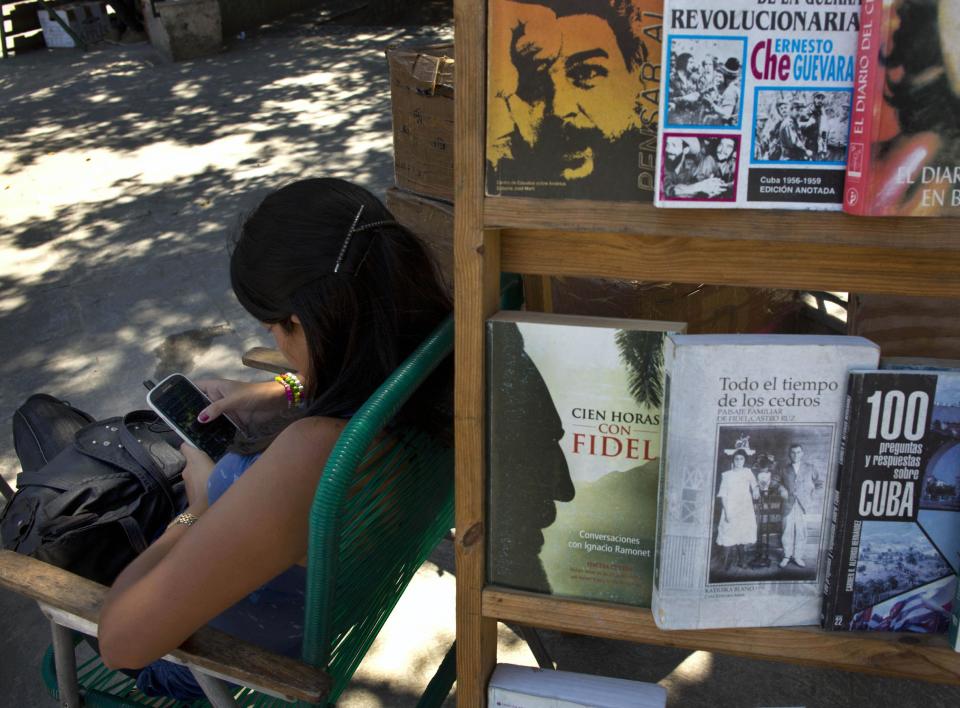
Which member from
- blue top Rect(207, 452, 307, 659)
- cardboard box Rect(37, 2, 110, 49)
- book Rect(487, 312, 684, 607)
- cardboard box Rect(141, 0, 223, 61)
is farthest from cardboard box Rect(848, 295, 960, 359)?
cardboard box Rect(37, 2, 110, 49)

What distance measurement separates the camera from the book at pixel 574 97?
0.92 meters

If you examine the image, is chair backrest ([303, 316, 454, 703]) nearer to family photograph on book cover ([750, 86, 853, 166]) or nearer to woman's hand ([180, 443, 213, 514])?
woman's hand ([180, 443, 213, 514])

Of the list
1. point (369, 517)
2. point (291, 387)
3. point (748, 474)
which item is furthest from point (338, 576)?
point (291, 387)

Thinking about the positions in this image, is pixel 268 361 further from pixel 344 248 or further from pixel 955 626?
pixel 955 626

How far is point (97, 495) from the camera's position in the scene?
5.10ft

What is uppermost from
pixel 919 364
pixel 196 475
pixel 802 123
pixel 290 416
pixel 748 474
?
pixel 802 123

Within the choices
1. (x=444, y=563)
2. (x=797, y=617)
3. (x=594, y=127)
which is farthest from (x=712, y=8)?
(x=444, y=563)

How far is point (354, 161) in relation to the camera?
18.1ft

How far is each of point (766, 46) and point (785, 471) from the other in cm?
46

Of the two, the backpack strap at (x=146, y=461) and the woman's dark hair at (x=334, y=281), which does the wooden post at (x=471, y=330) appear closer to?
the woman's dark hair at (x=334, y=281)

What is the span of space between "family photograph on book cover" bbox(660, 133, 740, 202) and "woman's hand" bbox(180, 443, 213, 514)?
0.92m

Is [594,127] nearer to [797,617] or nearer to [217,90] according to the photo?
[797,617]

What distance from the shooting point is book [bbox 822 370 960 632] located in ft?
3.17

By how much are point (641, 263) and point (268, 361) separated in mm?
1162
